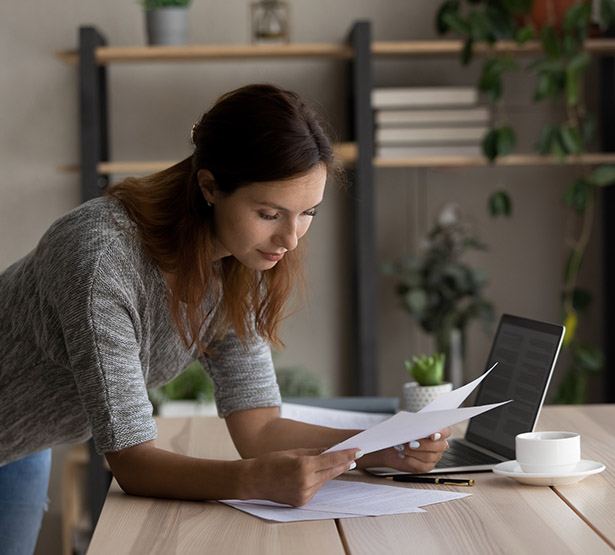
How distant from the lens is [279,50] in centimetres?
294

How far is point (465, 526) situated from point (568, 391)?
2.08 m

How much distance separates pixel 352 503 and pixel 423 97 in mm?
2014

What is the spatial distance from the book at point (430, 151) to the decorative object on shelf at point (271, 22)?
520 millimetres

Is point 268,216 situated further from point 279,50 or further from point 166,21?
point 166,21

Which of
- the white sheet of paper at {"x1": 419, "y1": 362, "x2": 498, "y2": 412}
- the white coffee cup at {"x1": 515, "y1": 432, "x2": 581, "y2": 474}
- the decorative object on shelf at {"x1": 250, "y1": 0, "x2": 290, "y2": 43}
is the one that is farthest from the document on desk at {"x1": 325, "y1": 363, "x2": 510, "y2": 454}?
the decorative object on shelf at {"x1": 250, "y1": 0, "x2": 290, "y2": 43}

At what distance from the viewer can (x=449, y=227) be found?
316cm

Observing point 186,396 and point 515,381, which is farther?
point 186,396

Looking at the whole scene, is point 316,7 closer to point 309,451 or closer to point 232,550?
point 309,451

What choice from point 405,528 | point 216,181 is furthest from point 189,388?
point 405,528

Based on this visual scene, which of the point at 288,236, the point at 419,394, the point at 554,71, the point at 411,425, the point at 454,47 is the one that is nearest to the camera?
the point at 411,425

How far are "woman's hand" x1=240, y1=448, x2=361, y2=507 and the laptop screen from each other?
36 centimetres

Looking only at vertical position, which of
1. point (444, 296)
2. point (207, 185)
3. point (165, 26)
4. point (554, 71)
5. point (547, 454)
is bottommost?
point (444, 296)

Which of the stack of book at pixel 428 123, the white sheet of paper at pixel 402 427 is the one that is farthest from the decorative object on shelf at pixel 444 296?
the white sheet of paper at pixel 402 427

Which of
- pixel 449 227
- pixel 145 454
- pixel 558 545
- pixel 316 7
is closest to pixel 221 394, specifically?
pixel 145 454
